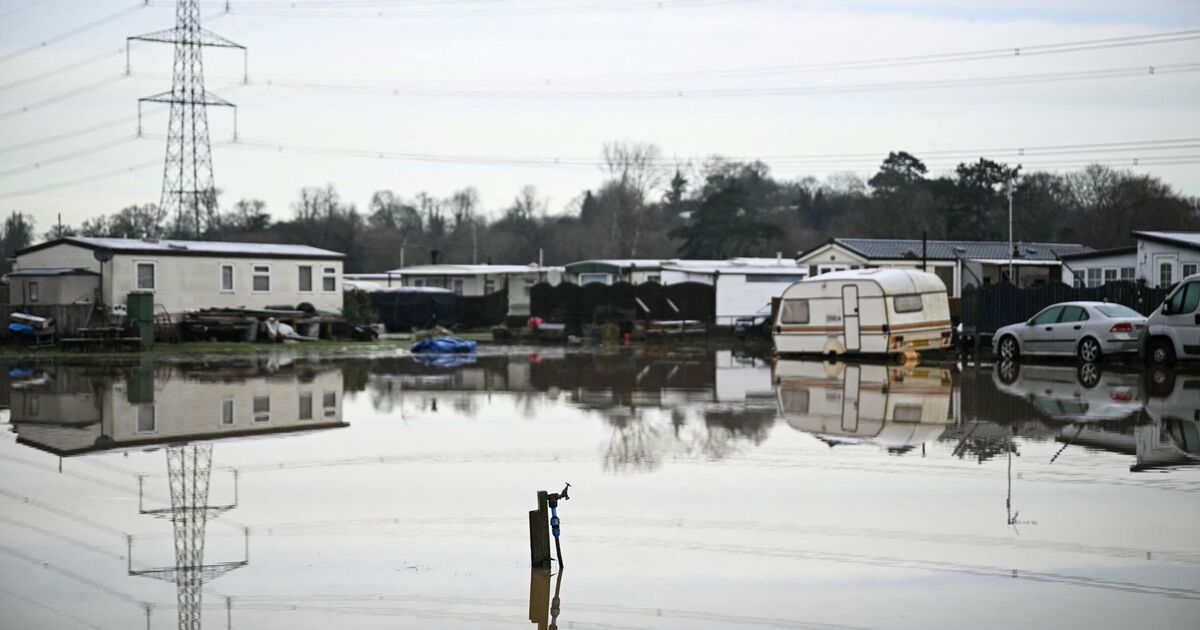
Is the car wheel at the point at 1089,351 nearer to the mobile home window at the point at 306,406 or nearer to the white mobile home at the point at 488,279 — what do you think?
the mobile home window at the point at 306,406

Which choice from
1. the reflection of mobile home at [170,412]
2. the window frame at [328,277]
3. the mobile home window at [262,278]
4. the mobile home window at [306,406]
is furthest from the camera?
the window frame at [328,277]

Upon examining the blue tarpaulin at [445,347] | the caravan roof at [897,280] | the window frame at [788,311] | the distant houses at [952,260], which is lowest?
the blue tarpaulin at [445,347]

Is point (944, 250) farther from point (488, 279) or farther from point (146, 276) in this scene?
point (146, 276)

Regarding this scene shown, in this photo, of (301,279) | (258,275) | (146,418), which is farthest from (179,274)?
(146,418)

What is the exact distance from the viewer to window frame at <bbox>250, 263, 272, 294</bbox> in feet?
161

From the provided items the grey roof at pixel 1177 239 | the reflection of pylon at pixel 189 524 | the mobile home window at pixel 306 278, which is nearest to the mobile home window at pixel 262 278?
the mobile home window at pixel 306 278

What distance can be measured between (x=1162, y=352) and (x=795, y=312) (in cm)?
1050

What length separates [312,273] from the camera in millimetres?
50969

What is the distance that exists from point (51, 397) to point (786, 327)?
19.3 metres

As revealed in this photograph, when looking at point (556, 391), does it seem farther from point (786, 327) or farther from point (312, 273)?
point (312, 273)

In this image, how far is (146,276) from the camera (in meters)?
46.0

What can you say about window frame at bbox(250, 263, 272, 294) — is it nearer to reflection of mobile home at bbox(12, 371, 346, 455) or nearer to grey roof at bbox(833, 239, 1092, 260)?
reflection of mobile home at bbox(12, 371, 346, 455)

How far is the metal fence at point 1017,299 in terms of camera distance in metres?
36.1

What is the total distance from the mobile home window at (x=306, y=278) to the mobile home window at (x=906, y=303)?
26.4 m
